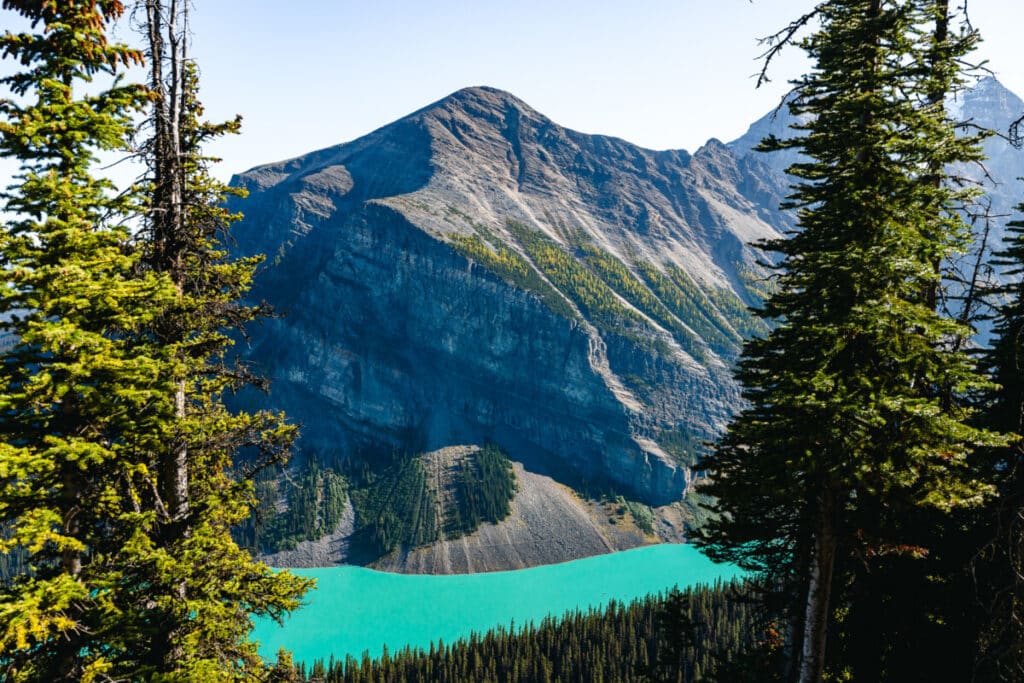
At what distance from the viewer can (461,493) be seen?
574 ft

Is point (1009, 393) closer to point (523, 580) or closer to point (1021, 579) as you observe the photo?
point (1021, 579)

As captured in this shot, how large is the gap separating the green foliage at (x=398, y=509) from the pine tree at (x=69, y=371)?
158 m

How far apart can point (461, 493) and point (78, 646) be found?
6715 inches

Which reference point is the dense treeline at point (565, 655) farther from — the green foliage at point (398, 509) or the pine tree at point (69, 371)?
the pine tree at point (69, 371)

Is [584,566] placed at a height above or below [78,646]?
below

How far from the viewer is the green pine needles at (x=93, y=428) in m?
9.18

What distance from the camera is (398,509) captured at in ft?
559

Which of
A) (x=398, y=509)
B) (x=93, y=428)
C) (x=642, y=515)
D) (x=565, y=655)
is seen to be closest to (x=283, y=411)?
(x=93, y=428)

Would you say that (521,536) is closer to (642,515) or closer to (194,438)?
(642,515)

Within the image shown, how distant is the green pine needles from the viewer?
9.18m

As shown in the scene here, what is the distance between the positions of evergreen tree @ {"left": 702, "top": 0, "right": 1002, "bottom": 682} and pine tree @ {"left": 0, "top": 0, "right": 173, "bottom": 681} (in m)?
12.6

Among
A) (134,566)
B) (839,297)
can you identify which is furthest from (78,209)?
(839,297)

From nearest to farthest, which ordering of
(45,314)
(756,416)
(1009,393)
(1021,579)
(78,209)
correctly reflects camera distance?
(1021,579), (45,314), (78,209), (756,416), (1009,393)

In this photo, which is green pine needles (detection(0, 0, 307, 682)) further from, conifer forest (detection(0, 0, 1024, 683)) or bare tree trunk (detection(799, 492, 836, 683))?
bare tree trunk (detection(799, 492, 836, 683))
